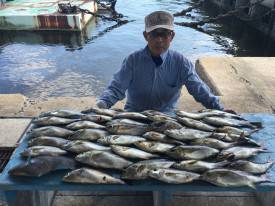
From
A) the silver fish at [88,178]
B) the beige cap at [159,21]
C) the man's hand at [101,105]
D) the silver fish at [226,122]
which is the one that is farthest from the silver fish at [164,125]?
the beige cap at [159,21]

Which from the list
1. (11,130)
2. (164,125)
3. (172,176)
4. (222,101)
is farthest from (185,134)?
(222,101)

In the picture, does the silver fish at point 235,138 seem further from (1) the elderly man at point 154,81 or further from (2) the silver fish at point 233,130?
(1) the elderly man at point 154,81

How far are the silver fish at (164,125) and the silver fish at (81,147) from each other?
0.64 meters

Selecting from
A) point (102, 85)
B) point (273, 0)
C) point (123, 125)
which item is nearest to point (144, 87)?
point (123, 125)

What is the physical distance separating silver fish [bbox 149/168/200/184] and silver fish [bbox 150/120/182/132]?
74cm

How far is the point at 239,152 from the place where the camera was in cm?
344

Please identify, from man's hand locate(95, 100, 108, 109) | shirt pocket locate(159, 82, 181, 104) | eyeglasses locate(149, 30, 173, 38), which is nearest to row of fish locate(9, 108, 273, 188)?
man's hand locate(95, 100, 108, 109)

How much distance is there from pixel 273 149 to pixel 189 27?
19.9 metres

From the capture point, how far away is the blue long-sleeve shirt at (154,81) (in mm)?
4742

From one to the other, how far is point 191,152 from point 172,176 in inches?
15.6

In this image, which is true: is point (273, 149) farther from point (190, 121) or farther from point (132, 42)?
point (132, 42)

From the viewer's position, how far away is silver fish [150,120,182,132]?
376cm

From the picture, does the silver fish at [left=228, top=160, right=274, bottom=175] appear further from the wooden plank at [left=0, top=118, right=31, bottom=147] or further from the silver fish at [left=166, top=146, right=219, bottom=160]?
the wooden plank at [left=0, top=118, right=31, bottom=147]

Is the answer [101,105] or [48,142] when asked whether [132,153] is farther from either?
[101,105]
